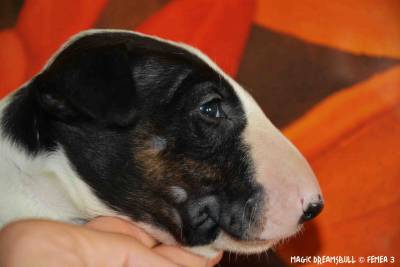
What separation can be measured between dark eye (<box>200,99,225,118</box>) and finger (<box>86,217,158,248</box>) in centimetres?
30

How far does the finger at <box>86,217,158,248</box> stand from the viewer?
1287mm

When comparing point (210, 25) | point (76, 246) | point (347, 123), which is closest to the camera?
point (76, 246)

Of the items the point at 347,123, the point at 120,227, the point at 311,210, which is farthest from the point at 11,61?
the point at 311,210

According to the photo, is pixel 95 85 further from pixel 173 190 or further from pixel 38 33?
pixel 38 33

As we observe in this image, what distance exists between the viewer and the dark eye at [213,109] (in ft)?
4.20

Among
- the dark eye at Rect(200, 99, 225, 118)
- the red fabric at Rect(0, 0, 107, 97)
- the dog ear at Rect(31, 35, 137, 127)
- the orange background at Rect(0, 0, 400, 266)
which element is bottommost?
the orange background at Rect(0, 0, 400, 266)

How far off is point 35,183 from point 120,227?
0.20m

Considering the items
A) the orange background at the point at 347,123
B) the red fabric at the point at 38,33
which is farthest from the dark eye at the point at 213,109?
the red fabric at the point at 38,33

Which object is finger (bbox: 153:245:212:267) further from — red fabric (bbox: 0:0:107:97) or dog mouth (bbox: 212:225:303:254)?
red fabric (bbox: 0:0:107:97)

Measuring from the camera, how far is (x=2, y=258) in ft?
3.79

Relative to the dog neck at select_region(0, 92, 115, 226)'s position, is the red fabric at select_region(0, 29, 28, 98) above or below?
below

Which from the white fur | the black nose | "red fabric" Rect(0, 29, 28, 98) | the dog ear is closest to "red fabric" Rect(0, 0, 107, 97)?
"red fabric" Rect(0, 29, 28, 98)

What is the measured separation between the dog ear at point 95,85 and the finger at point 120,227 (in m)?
0.21

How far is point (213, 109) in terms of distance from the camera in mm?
1291
